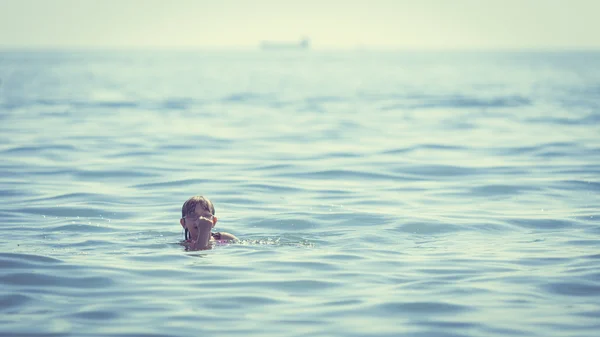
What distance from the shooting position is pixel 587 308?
6.80m

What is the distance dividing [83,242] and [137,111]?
70.7ft

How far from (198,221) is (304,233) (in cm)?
176

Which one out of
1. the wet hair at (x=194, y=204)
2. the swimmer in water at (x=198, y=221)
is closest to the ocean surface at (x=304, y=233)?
the swimmer in water at (x=198, y=221)

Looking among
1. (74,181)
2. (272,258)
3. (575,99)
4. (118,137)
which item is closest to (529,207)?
(272,258)

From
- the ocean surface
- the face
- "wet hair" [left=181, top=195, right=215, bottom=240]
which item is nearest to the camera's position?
the ocean surface

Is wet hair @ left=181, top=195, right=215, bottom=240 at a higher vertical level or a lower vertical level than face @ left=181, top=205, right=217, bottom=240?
higher

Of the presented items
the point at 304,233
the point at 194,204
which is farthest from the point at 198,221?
the point at 304,233

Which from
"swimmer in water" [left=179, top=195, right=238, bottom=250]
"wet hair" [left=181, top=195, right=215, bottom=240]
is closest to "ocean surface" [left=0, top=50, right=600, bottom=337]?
"swimmer in water" [left=179, top=195, right=238, bottom=250]

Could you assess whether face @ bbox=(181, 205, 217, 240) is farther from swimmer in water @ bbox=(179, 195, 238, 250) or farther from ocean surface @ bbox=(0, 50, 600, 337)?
ocean surface @ bbox=(0, 50, 600, 337)

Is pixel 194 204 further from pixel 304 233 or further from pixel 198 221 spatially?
pixel 304 233

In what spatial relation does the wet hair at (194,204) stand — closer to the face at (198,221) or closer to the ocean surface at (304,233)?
the face at (198,221)

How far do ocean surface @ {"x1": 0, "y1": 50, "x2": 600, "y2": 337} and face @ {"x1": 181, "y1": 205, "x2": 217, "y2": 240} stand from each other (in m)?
0.27

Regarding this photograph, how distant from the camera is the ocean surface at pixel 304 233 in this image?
670 centimetres

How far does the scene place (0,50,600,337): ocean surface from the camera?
6695 mm
